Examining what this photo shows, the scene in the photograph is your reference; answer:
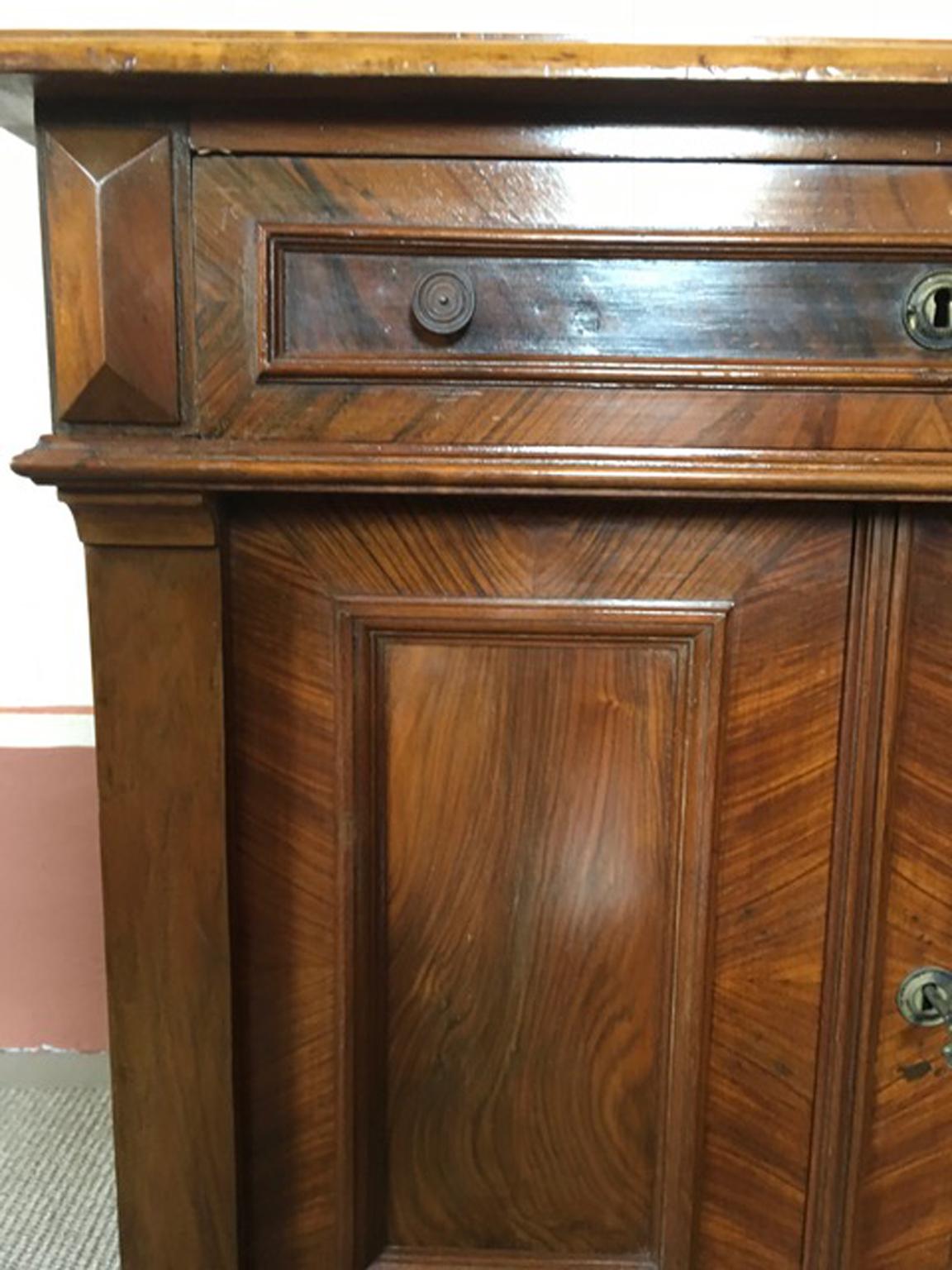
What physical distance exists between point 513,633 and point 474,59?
0.84 feet

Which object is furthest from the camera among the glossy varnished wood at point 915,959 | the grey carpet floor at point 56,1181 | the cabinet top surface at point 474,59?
the grey carpet floor at point 56,1181

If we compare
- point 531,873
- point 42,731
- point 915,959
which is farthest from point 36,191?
point 915,959

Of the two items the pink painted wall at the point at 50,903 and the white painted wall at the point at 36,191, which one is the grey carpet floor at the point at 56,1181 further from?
the white painted wall at the point at 36,191

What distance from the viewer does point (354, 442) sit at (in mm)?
537

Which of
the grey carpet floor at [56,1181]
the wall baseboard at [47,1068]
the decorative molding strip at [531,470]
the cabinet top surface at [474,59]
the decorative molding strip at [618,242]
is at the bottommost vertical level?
the grey carpet floor at [56,1181]

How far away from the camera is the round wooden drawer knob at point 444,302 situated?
0.53m

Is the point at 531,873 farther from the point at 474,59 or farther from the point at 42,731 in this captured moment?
the point at 42,731

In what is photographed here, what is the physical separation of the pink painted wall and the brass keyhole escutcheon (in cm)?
72

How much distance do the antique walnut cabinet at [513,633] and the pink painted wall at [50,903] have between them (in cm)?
41

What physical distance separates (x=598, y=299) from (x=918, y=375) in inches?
5.9

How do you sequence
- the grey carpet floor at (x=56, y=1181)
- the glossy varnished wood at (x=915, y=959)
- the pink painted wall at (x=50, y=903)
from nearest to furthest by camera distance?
the glossy varnished wood at (x=915, y=959), the grey carpet floor at (x=56, y=1181), the pink painted wall at (x=50, y=903)

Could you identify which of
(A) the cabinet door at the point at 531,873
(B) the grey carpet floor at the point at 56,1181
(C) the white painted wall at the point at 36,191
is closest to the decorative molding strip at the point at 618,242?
(A) the cabinet door at the point at 531,873

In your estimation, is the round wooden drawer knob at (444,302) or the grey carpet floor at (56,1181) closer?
the round wooden drawer knob at (444,302)

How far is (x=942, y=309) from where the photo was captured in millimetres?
533
